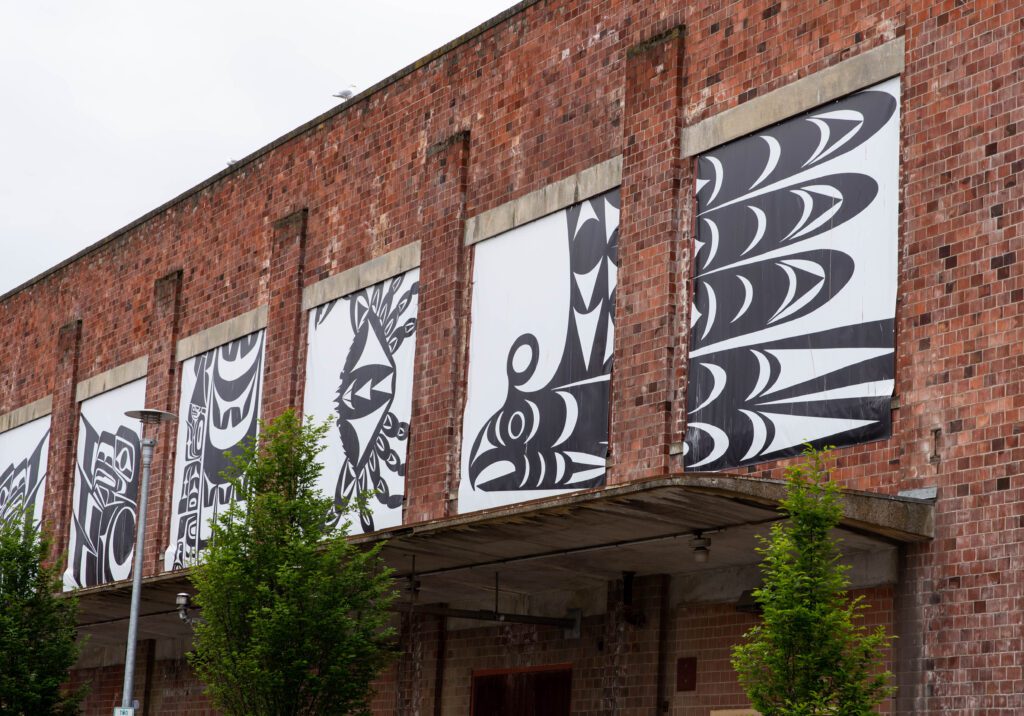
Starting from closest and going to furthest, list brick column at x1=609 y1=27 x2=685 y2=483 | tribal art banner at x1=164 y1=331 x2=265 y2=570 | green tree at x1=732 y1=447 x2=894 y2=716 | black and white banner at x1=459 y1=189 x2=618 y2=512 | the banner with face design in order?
green tree at x1=732 y1=447 x2=894 y2=716, brick column at x1=609 y1=27 x2=685 y2=483, black and white banner at x1=459 y1=189 x2=618 y2=512, tribal art banner at x1=164 y1=331 x2=265 y2=570, the banner with face design

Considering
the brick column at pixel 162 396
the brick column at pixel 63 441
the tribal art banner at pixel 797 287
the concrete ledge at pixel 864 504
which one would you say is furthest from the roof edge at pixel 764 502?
the brick column at pixel 63 441

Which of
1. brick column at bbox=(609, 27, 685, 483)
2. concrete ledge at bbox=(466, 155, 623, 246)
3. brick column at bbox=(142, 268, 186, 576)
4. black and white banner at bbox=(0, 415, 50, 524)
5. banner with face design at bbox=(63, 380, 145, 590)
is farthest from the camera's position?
black and white banner at bbox=(0, 415, 50, 524)

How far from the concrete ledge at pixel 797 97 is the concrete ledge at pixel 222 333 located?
1018 cm


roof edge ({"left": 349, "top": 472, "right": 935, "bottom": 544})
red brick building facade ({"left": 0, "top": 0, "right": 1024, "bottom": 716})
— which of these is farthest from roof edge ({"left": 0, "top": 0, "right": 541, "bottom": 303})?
roof edge ({"left": 349, "top": 472, "right": 935, "bottom": 544})

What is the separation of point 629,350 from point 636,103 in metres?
3.17

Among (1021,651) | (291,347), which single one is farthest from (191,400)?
(1021,651)

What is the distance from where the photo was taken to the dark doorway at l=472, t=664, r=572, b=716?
69.7ft

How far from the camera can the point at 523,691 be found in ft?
71.7

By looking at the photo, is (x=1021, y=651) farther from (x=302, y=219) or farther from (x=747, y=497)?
(x=302, y=219)

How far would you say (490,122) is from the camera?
2364 cm

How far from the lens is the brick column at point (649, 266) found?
1973 cm

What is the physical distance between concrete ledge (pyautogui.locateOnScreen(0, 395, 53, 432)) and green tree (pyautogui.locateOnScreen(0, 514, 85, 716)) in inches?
314

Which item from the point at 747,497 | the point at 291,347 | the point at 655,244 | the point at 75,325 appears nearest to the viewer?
the point at 747,497

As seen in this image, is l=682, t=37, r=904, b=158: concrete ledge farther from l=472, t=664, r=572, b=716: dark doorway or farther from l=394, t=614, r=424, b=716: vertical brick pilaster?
l=394, t=614, r=424, b=716: vertical brick pilaster
